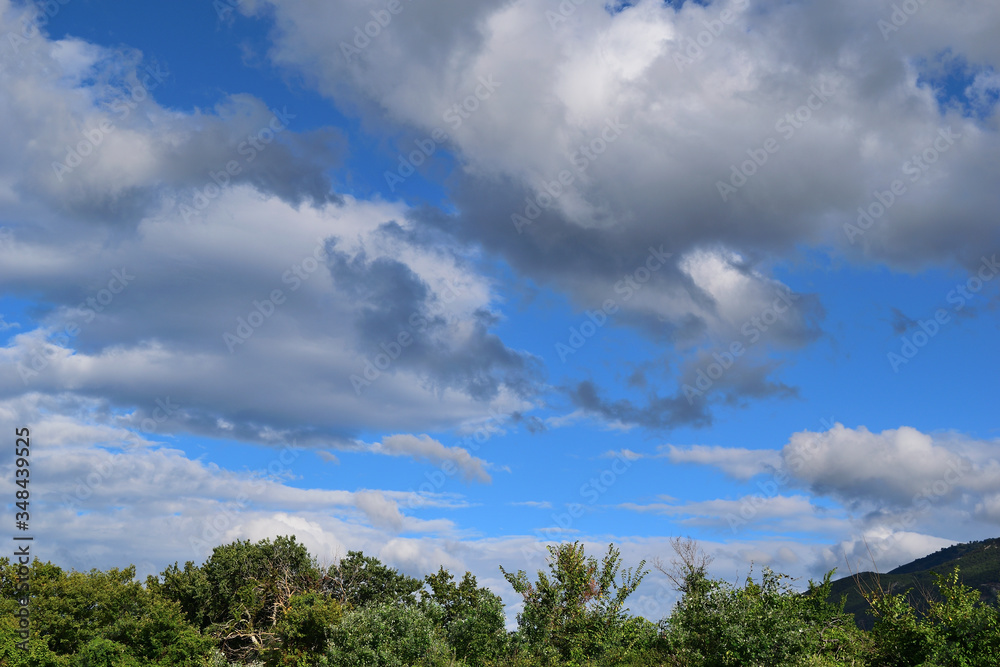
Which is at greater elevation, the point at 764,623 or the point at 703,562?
the point at 703,562

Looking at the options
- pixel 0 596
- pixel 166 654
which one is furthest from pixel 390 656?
pixel 0 596

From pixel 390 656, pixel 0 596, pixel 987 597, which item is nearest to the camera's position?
pixel 390 656

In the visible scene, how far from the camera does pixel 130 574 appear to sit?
69188 mm

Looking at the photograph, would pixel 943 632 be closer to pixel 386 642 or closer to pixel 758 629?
pixel 758 629

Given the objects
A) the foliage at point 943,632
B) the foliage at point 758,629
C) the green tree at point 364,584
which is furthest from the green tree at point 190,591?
the foliage at point 943,632

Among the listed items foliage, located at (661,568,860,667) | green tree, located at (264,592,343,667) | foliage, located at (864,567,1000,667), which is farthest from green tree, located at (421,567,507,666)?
foliage, located at (864,567,1000,667)

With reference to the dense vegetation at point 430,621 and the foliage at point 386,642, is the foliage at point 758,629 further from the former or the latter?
the foliage at point 386,642

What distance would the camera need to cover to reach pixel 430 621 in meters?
54.6

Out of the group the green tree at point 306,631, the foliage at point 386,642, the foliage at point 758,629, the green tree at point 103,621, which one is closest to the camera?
the foliage at point 758,629

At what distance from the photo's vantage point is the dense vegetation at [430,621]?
1491 inches

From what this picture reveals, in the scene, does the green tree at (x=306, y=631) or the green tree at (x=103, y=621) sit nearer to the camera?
the green tree at (x=306, y=631)

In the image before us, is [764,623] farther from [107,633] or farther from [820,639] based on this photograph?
[107,633]

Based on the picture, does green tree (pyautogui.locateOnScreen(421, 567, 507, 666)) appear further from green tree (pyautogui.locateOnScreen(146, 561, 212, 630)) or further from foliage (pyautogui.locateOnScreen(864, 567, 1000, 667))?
foliage (pyautogui.locateOnScreen(864, 567, 1000, 667))

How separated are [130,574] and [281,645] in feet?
65.8
